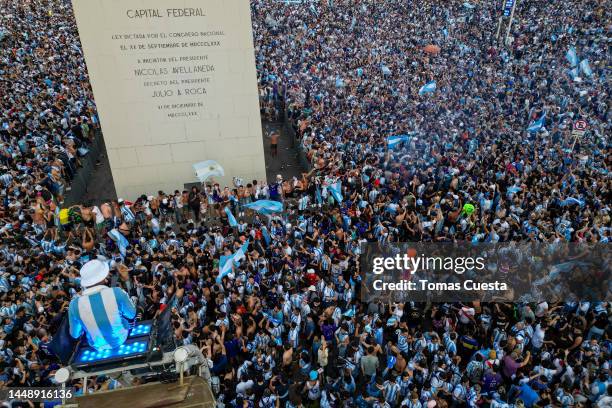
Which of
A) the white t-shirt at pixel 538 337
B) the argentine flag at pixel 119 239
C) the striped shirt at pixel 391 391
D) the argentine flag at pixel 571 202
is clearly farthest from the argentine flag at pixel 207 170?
the argentine flag at pixel 571 202

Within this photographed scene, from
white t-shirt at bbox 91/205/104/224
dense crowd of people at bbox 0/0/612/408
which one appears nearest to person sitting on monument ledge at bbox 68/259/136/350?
dense crowd of people at bbox 0/0/612/408

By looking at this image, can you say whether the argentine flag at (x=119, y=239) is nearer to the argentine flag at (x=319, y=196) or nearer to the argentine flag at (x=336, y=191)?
the argentine flag at (x=319, y=196)

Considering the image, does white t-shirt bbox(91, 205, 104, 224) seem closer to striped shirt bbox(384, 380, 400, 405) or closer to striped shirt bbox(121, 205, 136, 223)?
striped shirt bbox(121, 205, 136, 223)

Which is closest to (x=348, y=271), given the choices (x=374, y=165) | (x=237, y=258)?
(x=237, y=258)

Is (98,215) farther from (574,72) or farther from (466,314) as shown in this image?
(574,72)

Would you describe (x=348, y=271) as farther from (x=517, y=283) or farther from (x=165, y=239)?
(x=165, y=239)

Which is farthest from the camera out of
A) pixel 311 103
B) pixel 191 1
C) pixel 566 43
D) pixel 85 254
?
pixel 566 43
